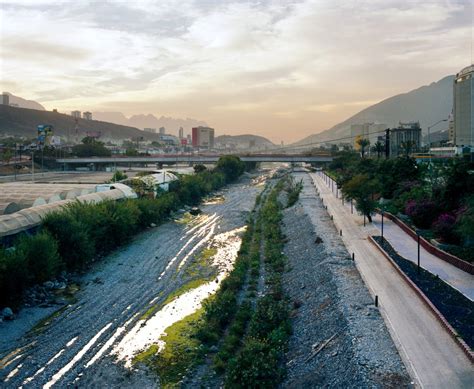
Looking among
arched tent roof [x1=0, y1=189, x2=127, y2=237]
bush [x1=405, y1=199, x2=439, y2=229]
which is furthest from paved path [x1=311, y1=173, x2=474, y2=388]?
arched tent roof [x1=0, y1=189, x2=127, y2=237]

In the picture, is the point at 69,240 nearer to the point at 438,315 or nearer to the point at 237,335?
the point at 237,335

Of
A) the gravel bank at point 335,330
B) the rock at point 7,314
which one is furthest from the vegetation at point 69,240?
the gravel bank at point 335,330

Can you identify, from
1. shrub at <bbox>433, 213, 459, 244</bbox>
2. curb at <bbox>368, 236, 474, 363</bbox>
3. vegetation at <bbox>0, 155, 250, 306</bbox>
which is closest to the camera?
curb at <bbox>368, 236, 474, 363</bbox>

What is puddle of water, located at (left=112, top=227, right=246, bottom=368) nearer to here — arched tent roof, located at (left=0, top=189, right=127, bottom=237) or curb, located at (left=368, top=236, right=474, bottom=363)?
curb, located at (left=368, top=236, right=474, bottom=363)

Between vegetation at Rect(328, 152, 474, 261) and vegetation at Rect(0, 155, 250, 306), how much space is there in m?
16.6

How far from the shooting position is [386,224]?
3247 centimetres

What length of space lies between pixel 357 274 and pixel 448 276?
147 inches

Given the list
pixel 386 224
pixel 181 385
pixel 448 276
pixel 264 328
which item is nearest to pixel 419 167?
pixel 386 224

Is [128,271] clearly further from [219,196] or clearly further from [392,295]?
[219,196]

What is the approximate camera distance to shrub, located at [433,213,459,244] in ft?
81.1

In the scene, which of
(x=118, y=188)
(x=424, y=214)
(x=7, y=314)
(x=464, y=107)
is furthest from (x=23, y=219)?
(x=464, y=107)

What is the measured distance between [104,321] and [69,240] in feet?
24.7

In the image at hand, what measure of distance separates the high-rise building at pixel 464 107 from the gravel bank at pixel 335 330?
109833mm

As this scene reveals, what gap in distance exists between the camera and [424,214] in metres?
29.2
